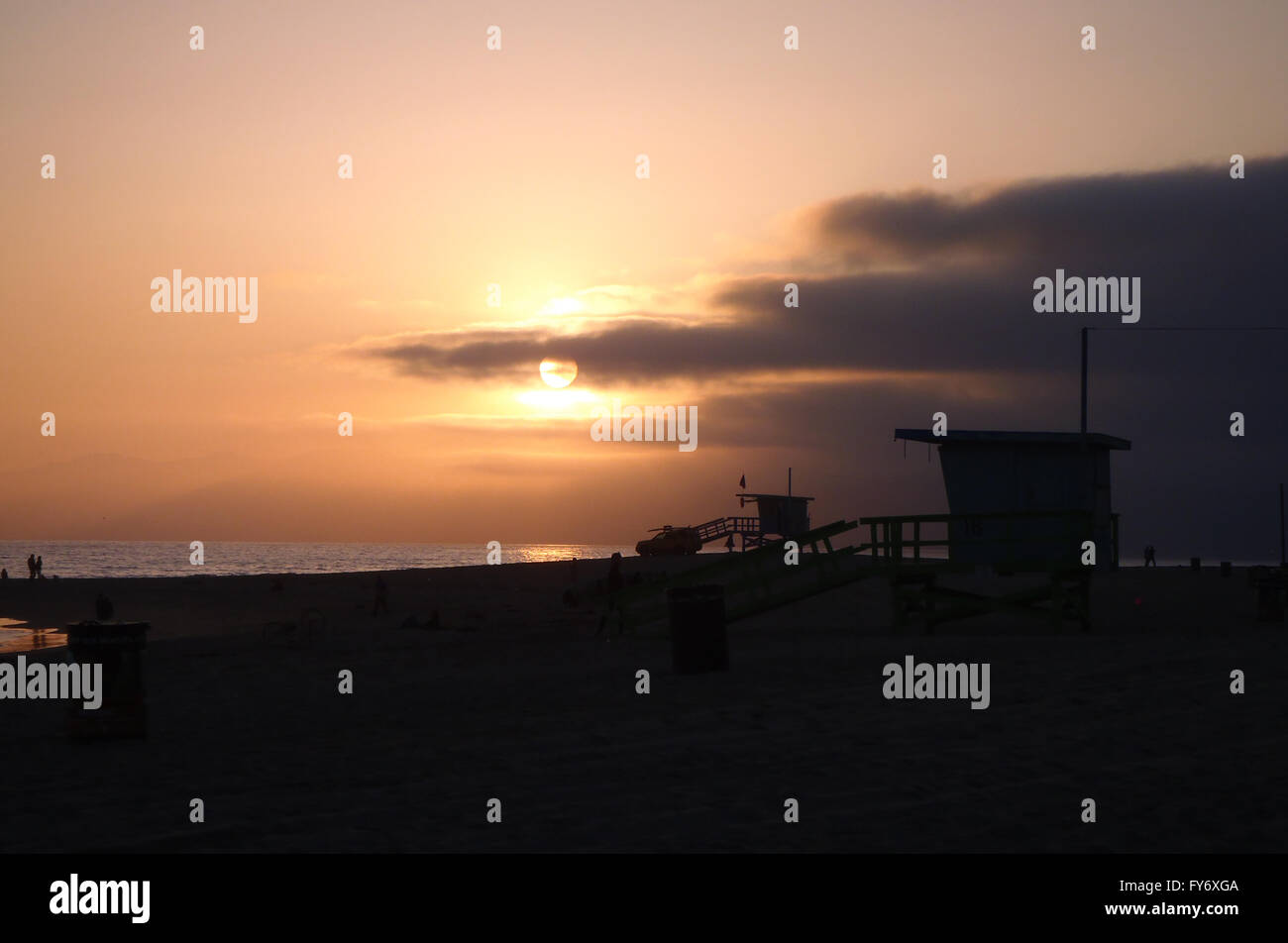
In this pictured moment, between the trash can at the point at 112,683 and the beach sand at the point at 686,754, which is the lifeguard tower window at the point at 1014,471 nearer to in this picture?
the beach sand at the point at 686,754

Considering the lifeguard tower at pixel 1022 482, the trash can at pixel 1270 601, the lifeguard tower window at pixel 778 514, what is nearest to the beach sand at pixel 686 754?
the trash can at pixel 1270 601

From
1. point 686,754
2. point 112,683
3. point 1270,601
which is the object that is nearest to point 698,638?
point 686,754

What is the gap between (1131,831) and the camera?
789 centimetres

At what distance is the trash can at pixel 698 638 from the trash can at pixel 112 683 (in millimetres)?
7037

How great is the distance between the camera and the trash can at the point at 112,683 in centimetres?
1211

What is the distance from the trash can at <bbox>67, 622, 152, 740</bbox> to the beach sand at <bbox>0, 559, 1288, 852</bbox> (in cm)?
27

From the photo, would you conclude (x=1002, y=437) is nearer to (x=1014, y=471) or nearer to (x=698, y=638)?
(x=1014, y=471)

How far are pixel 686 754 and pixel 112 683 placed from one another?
241 inches

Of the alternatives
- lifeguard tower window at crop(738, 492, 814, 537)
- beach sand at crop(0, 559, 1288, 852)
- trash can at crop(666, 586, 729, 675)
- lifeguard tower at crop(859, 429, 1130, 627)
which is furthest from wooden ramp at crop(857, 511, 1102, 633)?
lifeguard tower window at crop(738, 492, 814, 537)

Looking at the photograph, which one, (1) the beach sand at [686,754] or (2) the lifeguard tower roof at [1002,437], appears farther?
(2) the lifeguard tower roof at [1002,437]

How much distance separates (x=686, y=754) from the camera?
1074 centimetres

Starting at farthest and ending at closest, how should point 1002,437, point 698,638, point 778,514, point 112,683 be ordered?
point 778,514
point 1002,437
point 698,638
point 112,683

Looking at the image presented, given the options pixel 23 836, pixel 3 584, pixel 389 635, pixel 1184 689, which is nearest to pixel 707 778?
pixel 23 836
